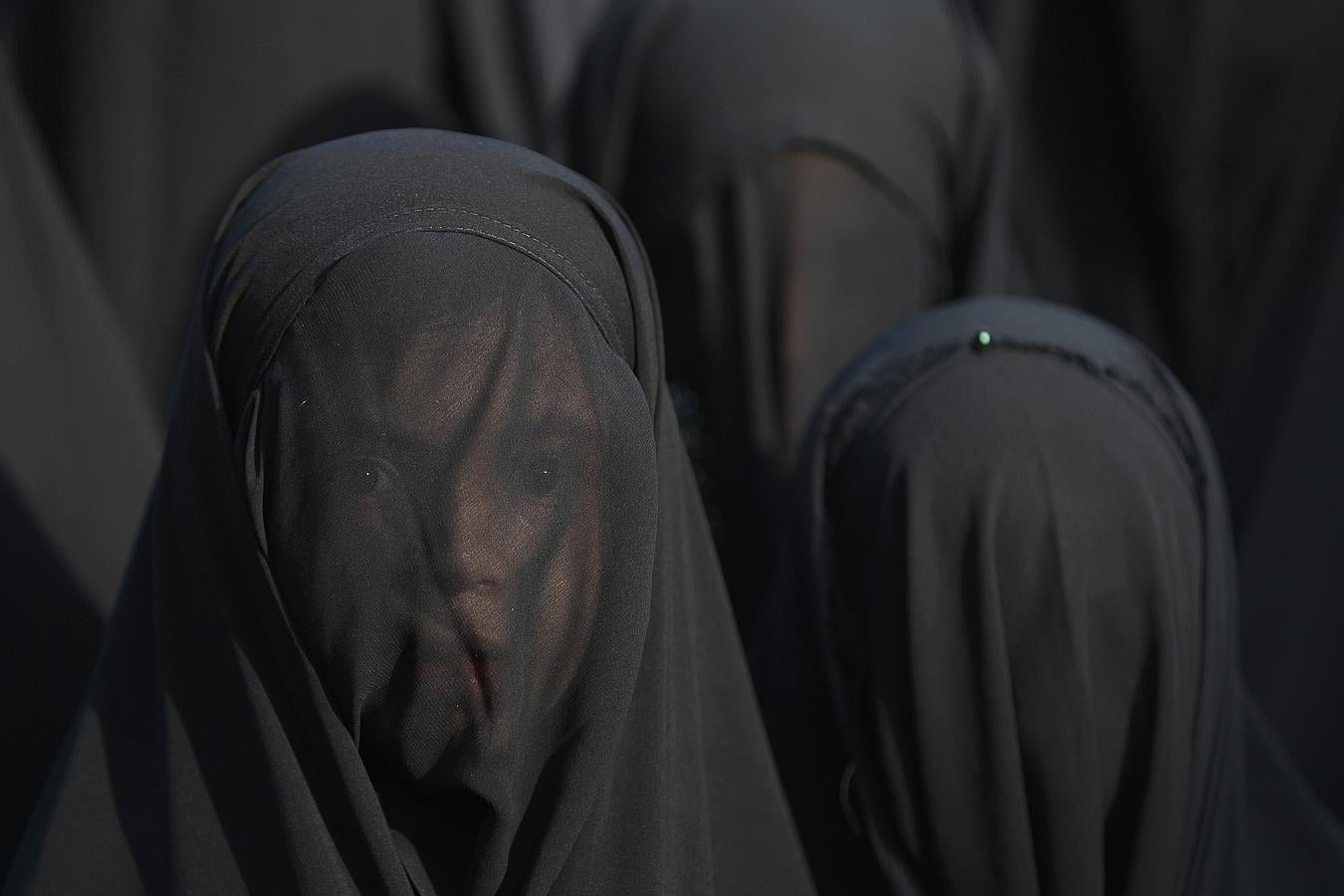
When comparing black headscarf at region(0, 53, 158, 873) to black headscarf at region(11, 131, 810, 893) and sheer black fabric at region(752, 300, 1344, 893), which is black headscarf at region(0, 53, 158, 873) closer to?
black headscarf at region(11, 131, 810, 893)

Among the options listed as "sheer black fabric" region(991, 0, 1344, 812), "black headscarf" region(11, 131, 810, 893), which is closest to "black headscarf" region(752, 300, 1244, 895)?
"black headscarf" region(11, 131, 810, 893)

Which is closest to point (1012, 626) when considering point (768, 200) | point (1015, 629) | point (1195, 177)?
point (1015, 629)

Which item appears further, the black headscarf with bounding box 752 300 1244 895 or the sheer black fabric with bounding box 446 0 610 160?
the sheer black fabric with bounding box 446 0 610 160

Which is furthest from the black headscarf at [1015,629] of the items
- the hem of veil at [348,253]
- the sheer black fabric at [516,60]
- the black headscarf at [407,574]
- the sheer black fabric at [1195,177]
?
the sheer black fabric at [516,60]

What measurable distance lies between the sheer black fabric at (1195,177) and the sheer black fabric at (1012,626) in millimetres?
1116

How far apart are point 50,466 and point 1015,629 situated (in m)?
1.08

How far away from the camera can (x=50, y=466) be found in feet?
5.44

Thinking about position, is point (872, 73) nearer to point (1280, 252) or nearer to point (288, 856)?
point (1280, 252)

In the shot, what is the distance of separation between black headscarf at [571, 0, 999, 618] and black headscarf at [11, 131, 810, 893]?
0.71 metres

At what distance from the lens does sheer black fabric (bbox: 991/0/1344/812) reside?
2385 millimetres

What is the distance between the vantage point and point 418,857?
1062mm

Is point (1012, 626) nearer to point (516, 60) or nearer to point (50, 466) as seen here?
point (50, 466)

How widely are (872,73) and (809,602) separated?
858 mm

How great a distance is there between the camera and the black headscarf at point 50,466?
4.76 ft
